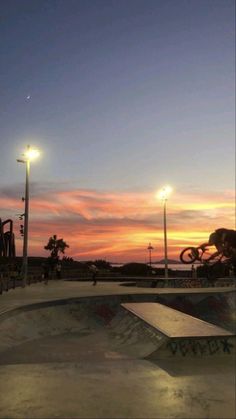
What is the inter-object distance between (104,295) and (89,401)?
12422 mm

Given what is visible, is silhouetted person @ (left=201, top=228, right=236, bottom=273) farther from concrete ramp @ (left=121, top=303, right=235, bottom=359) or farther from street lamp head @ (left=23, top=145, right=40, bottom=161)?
street lamp head @ (left=23, top=145, right=40, bottom=161)

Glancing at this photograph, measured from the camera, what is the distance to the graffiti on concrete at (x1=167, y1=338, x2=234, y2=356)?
25.4 feet

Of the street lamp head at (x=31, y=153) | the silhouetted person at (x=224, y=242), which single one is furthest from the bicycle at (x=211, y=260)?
the street lamp head at (x=31, y=153)

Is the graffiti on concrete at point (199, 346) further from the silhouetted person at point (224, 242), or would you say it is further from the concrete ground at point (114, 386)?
the silhouetted person at point (224, 242)

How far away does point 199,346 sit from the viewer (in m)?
7.79

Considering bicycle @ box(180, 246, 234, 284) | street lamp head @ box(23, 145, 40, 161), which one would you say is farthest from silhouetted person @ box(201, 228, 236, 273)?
street lamp head @ box(23, 145, 40, 161)

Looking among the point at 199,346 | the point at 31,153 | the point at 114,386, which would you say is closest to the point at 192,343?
the point at 199,346

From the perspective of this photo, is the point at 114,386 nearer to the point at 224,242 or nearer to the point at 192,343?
the point at 192,343

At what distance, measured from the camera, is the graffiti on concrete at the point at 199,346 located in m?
7.76

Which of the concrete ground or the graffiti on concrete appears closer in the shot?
the concrete ground

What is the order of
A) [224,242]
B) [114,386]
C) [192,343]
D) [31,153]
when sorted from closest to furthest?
[114,386]
[192,343]
[224,242]
[31,153]

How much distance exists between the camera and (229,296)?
20297 millimetres

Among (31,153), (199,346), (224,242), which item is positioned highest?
(31,153)

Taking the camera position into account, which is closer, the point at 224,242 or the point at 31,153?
the point at 224,242
